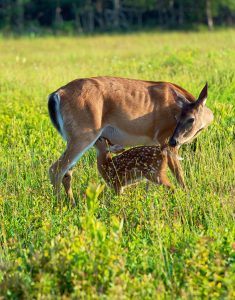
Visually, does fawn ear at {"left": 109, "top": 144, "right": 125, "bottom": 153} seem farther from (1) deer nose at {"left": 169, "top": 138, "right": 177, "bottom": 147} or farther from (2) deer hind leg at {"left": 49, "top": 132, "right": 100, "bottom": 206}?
(1) deer nose at {"left": 169, "top": 138, "right": 177, "bottom": 147}

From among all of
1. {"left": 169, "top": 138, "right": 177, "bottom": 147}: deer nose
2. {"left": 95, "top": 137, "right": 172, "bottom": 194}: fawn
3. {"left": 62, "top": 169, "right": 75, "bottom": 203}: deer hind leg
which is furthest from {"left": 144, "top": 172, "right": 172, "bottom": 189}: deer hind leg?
{"left": 62, "top": 169, "right": 75, "bottom": 203}: deer hind leg

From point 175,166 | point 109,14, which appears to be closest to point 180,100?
point 175,166

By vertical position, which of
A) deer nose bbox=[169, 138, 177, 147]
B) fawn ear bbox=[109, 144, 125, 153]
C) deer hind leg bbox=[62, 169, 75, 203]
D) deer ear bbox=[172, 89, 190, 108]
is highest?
deer ear bbox=[172, 89, 190, 108]

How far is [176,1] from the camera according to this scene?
53.4 metres

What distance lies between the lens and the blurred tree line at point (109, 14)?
164 feet

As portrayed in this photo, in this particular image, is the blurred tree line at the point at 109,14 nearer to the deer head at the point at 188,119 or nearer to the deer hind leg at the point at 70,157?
the deer head at the point at 188,119

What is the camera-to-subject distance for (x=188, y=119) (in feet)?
24.9

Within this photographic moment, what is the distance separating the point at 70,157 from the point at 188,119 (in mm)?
1232

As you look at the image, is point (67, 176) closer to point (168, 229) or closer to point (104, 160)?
point (104, 160)

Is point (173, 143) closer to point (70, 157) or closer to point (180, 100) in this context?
point (180, 100)

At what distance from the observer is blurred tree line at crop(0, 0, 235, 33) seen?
164 ft

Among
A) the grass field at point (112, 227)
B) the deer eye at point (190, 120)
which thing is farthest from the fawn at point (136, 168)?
the deer eye at point (190, 120)

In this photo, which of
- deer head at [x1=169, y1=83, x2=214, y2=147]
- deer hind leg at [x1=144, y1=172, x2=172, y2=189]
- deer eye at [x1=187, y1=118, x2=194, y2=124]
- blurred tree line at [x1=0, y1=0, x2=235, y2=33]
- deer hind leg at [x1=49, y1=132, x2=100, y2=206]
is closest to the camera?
deer hind leg at [x1=144, y1=172, x2=172, y2=189]

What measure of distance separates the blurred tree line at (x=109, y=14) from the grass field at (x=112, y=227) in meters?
39.8
